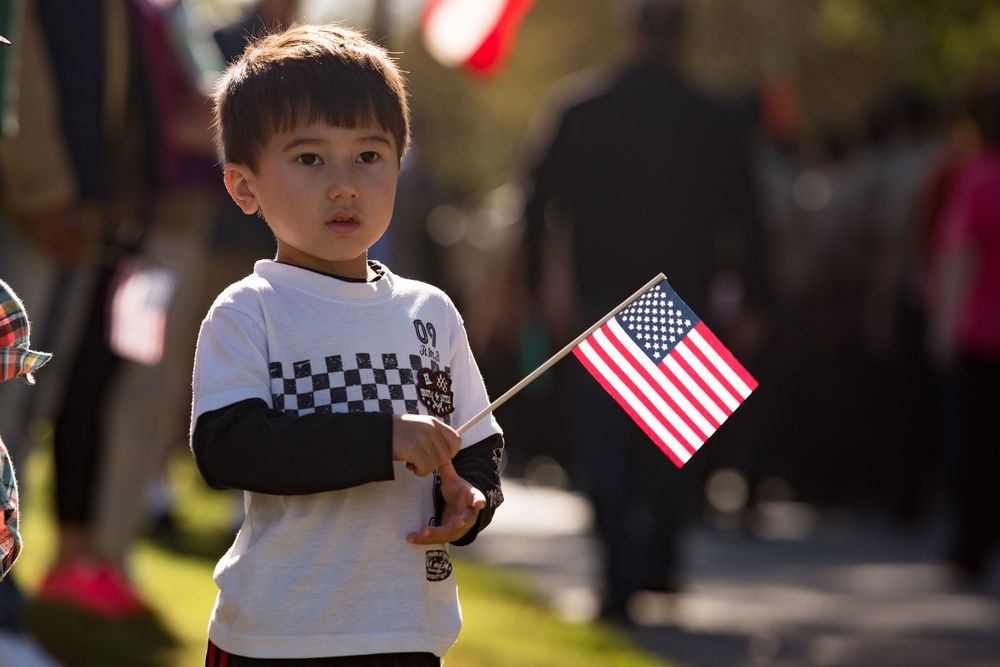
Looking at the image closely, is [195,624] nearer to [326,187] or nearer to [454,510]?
[454,510]

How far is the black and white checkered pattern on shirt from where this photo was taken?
2.72 meters

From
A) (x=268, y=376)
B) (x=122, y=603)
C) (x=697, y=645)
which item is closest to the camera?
(x=268, y=376)

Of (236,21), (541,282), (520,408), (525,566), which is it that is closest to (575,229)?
(541,282)

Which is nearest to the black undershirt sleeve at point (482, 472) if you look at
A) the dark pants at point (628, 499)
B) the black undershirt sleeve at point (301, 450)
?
the black undershirt sleeve at point (301, 450)

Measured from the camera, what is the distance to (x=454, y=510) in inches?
110

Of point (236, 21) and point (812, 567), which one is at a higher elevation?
point (236, 21)

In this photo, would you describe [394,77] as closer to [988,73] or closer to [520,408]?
[988,73]

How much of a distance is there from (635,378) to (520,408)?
11696 mm

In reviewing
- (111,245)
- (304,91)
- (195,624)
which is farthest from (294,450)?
(111,245)

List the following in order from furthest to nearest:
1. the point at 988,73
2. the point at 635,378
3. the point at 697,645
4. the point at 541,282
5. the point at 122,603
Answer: the point at 988,73 < the point at 541,282 < the point at 697,645 < the point at 122,603 < the point at 635,378

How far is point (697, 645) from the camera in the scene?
6.84 metres

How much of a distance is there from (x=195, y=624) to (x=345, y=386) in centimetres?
324

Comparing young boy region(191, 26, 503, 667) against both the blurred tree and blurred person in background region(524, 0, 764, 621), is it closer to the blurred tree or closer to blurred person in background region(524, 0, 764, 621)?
blurred person in background region(524, 0, 764, 621)

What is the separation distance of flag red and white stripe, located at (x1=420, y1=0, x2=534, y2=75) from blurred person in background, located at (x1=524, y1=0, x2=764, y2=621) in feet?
6.54
